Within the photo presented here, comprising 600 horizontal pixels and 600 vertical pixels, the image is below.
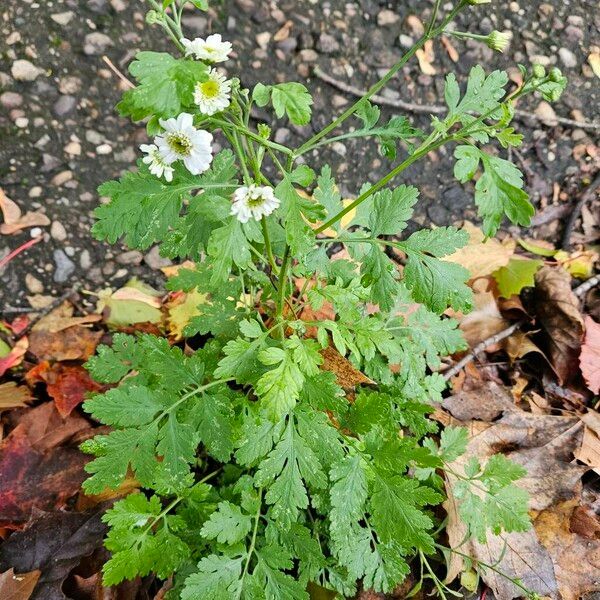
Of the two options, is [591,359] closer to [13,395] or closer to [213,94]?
[213,94]

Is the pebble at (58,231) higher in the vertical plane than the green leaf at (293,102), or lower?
lower

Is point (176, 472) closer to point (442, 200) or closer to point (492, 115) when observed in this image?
point (492, 115)

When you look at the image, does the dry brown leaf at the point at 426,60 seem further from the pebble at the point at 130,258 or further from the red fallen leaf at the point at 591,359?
the pebble at the point at 130,258

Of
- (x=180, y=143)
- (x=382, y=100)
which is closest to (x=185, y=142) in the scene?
(x=180, y=143)

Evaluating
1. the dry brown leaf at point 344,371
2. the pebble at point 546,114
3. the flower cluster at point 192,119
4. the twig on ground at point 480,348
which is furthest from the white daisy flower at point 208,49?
the pebble at point 546,114

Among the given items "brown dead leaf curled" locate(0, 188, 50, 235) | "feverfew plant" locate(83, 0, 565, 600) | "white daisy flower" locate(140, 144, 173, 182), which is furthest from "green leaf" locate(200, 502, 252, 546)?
"brown dead leaf curled" locate(0, 188, 50, 235)

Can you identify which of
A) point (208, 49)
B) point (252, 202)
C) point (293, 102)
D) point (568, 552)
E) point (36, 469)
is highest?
point (208, 49)
